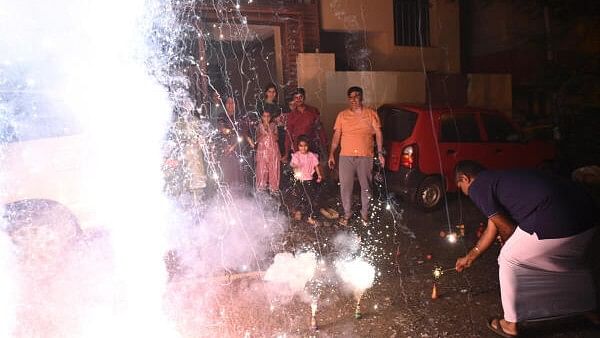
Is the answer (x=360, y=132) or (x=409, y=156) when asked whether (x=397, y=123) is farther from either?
(x=360, y=132)

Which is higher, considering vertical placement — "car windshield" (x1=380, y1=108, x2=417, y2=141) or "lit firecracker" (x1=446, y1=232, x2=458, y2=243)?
"car windshield" (x1=380, y1=108, x2=417, y2=141)

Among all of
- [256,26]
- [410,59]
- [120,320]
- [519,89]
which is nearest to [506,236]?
[120,320]

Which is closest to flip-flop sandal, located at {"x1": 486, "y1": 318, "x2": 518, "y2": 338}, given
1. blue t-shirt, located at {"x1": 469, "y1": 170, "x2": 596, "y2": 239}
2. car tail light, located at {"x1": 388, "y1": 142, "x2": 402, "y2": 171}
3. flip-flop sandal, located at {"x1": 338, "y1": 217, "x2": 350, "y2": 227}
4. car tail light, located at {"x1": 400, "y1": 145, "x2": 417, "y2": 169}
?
blue t-shirt, located at {"x1": 469, "y1": 170, "x2": 596, "y2": 239}

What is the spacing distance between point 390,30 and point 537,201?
973cm

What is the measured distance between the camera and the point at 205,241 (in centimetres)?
656

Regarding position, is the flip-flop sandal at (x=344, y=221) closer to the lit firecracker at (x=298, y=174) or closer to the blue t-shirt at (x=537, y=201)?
the lit firecracker at (x=298, y=174)

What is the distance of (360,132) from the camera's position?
7.12 meters

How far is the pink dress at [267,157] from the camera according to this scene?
24.8 feet

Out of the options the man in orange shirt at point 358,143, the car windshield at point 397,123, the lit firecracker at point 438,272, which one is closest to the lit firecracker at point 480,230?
the lit firecracker at point 438,272

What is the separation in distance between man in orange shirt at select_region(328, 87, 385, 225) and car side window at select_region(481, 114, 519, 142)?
2525 mm

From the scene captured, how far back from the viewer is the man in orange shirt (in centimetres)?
714

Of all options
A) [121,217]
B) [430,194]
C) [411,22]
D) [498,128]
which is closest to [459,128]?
[498,128]

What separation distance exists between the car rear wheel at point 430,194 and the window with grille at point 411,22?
6.24 meters

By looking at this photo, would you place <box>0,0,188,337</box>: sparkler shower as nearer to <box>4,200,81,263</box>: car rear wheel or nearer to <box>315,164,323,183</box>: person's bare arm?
<box>4,200,81,263</box>: car rear wheel
